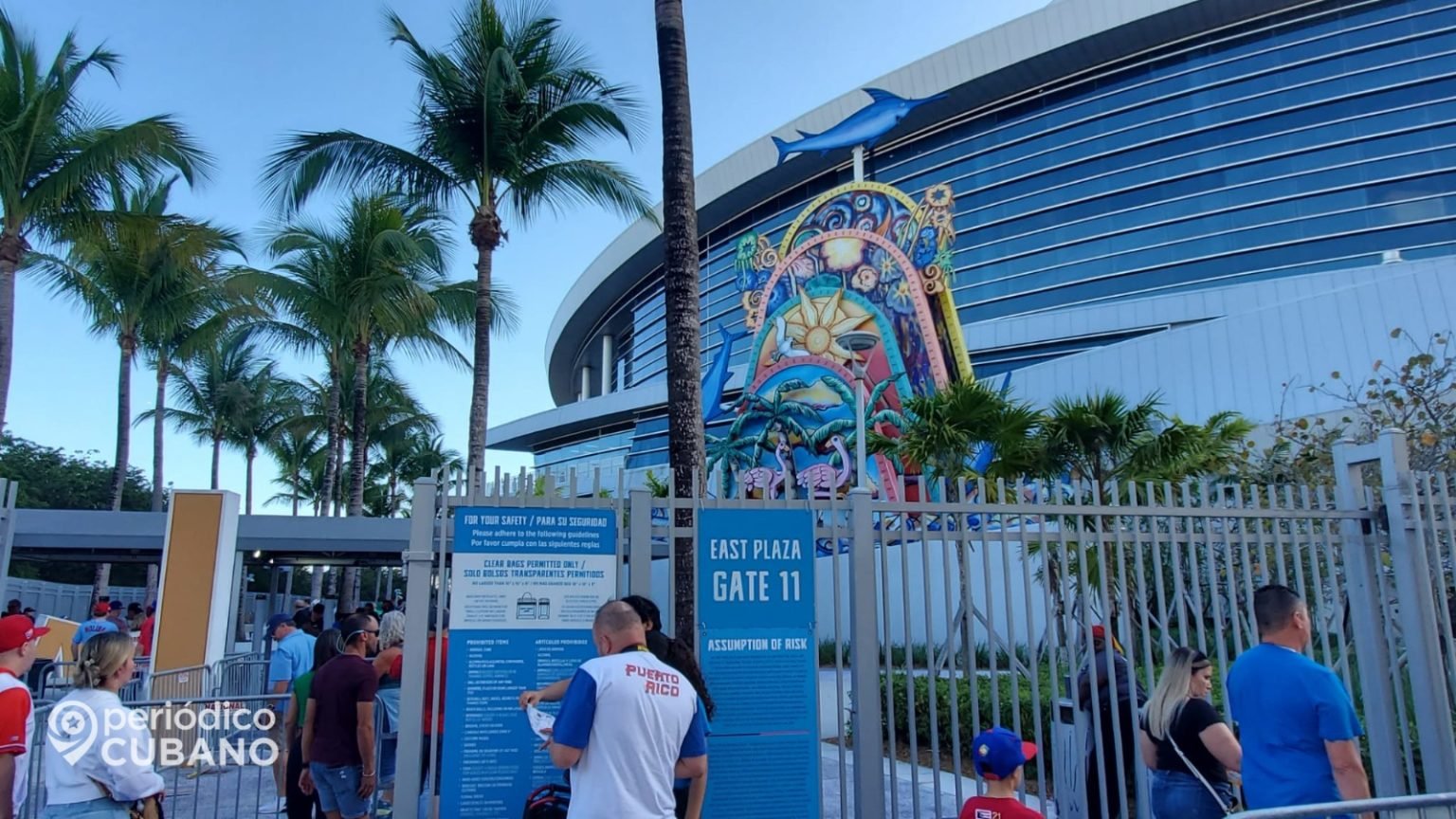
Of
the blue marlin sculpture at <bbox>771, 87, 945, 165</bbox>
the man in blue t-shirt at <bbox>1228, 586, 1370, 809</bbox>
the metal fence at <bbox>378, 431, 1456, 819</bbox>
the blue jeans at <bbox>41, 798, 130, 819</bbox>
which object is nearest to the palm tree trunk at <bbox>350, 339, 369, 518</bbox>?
the metal fence at <bbox>378, 431, 1456, 819</bbox>

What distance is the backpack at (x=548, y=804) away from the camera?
450 centimetres

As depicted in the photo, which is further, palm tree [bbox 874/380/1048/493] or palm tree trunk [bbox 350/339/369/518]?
palm tree trunk [bbox 350/339/369/518]

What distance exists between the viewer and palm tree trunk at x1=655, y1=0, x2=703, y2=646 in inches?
272

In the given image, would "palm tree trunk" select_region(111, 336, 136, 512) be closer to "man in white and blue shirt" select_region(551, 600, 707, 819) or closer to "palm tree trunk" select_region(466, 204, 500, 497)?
"palm tree trunk" select_region(466, 204, 500, 497)

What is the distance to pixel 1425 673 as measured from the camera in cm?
624

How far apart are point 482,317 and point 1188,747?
12.8 metres

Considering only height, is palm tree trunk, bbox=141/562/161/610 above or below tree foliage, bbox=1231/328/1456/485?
below

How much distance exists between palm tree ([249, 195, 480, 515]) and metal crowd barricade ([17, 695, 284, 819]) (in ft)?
32.1

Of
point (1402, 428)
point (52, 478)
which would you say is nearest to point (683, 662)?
point (1402, 428)

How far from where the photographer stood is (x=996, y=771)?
3723 millimetres

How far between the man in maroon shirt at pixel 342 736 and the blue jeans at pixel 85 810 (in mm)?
1808

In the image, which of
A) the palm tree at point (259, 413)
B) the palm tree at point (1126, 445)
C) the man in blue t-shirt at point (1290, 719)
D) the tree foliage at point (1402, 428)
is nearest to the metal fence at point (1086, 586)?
the man in blue t-shirt at point (1290, 719)

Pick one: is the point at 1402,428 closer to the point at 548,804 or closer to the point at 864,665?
the point at 864,665

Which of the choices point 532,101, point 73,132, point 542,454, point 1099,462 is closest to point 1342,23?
point 1099,462
